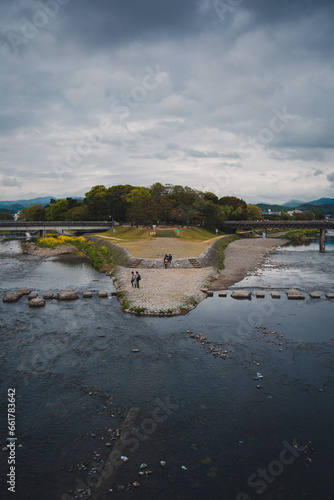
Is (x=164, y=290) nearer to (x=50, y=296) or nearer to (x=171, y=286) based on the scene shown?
(x=171, y=286)

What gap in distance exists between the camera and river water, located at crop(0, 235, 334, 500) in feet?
35.9

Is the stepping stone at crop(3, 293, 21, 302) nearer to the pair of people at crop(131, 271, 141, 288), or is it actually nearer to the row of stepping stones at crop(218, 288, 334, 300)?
the pair of people at crop(131, 271, 141, 288)

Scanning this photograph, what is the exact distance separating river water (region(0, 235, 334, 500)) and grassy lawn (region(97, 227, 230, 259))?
2576cm

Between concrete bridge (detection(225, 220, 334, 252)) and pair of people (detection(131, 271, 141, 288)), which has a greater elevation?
concrete bridge (detection(225, 220, 334, 252))

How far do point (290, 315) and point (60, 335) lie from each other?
18.7 m

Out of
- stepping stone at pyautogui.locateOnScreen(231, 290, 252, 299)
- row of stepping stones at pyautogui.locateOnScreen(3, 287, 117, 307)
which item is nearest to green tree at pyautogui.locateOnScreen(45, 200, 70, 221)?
row of stepping stones at pyautogui.locateOnScreen(3, 287, 117, 307)

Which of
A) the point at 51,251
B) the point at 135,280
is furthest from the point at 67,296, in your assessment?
the point at 51,251

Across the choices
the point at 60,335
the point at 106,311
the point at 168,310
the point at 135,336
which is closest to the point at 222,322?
the point at 168,310

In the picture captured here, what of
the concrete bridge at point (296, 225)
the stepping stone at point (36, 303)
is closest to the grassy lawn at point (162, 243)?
the concrete bridge at point (296, 225)

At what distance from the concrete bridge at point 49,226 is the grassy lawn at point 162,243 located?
9519 millimetres

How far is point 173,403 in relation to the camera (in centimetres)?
1490

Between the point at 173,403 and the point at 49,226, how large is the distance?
93.7 meters

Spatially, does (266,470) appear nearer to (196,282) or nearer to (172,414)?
(172,414)

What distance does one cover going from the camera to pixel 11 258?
65.6 meters
